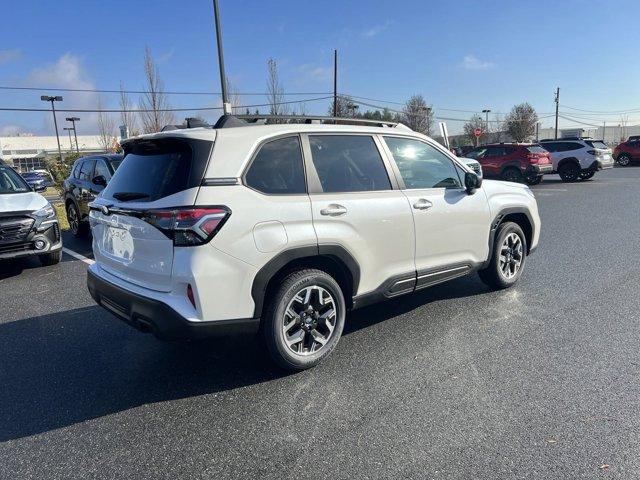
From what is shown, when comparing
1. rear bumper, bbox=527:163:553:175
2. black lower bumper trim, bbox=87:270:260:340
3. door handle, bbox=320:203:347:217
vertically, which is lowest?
black lower bumper trim, bbox=87:270:260:340

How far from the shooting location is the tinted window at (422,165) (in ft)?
13.9

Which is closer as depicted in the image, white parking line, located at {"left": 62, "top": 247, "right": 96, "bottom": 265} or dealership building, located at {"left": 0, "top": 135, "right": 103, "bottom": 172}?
white parking line, located at {"left": 62, "top": 247, "right": 96, "bottom": 265}

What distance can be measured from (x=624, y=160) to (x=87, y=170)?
31021 mm

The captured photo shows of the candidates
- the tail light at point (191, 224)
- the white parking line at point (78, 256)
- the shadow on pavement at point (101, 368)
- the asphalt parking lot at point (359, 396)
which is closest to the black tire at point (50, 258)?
the white parking line at point (78, 256)

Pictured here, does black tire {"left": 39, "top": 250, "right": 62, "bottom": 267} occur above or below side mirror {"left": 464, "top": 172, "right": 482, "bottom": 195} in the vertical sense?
below

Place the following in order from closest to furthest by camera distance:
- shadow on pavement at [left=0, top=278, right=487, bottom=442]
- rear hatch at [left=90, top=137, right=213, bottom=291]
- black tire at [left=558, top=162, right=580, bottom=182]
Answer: rear hatch at [left=90, top=137, right=213, bottom=291]
shadow on pavement at [left=0, top=278, right=487, bottom=442]
black tire at [left=558, top=162, right=580, bottom=182]

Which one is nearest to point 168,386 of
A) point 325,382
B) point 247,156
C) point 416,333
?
point 325,382

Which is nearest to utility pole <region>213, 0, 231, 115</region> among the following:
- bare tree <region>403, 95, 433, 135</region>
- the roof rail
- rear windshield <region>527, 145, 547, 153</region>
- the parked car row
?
the roof rail

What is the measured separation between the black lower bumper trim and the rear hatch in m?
0.12

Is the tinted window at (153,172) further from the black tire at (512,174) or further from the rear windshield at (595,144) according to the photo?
the rear windshield at (595,144)

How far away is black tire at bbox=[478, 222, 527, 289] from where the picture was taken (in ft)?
16.7

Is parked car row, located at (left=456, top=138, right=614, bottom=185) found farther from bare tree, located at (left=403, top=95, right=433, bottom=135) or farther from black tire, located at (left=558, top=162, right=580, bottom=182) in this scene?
bare tree, located at (left=403, top=95, right=433, bottom=135)

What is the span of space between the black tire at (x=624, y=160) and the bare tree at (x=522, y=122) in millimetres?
36635

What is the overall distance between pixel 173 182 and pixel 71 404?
1665 mm
